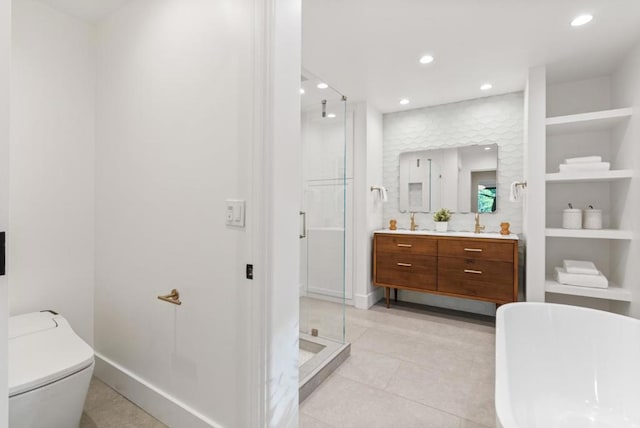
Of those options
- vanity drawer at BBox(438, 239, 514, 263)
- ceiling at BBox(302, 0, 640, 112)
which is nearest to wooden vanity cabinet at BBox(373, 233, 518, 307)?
vanity drawer at BBox(438, 239, 514, 263)

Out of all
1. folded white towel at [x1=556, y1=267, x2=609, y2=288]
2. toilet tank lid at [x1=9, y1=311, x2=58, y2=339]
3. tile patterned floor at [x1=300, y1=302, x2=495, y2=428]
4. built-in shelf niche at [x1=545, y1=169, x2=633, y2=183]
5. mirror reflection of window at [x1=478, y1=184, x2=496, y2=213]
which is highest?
built-in shelf niche at [x1=545, y1=169, x2=633, y2=183]

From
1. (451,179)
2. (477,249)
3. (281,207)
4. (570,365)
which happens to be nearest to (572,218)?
(477,249)

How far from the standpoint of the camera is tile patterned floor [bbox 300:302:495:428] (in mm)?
1707

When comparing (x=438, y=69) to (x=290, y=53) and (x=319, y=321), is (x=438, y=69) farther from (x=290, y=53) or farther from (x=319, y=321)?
(x=319, y=321)

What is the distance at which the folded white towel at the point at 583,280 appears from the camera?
239cm

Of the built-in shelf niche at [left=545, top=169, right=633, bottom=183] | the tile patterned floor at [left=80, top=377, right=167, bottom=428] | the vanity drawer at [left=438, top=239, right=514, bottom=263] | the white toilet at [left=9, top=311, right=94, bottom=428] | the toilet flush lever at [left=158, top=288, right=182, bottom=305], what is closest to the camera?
the white toilet at [left=9, top=311, right=94, bottom=428]

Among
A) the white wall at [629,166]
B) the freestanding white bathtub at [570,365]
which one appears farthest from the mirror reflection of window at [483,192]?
the freestanding white bathtub at [570,365]

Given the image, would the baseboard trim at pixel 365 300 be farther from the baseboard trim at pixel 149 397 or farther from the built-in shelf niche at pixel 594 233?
the baseboard trim at pixel 149 397

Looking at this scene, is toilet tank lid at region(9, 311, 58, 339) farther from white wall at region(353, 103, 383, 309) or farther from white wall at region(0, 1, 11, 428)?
A: white wall at region(353, 103, 383, 309)

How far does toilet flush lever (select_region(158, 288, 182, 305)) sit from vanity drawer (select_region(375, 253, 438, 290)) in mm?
2342

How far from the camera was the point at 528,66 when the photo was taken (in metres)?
2.56

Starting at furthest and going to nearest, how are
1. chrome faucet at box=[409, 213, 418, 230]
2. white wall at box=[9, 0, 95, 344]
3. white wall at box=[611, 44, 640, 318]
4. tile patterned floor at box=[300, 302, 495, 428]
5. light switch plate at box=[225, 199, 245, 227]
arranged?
chrome faucet at box=[409, 213, 418, 230]
white wall at box=[611, 44, 640, 318]
white wall at box=[9, 0, 95, 344]
tile patterned floor at box=[300, 302, 495, 428]
light switch plate at box=[225, 199, 245, 227]

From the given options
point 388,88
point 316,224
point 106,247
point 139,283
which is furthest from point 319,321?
point 388,88

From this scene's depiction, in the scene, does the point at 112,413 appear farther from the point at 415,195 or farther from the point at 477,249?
the point at 415,195
